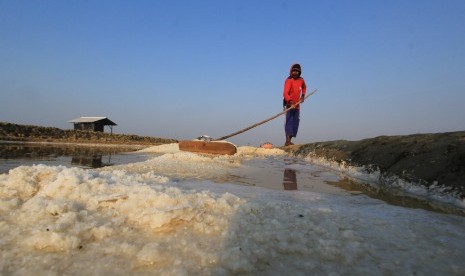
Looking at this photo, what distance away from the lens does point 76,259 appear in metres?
1.10

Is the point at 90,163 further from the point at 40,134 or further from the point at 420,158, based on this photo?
the point at 40,134

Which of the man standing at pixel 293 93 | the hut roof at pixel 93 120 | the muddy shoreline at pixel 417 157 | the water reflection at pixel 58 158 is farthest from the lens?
the hut roof at pixel 93 120

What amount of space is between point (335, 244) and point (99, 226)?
40.0 inches

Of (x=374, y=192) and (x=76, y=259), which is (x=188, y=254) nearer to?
(x=76, y=259)

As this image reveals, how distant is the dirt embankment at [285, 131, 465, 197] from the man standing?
5777 millimetres

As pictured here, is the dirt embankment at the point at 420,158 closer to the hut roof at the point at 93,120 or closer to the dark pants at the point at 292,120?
the dark pants at the point at 292,120

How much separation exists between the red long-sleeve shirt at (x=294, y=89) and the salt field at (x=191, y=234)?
Result: 9.11 meters

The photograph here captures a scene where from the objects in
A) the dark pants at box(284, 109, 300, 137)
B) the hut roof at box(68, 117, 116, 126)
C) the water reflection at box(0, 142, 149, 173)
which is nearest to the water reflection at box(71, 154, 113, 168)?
the water reflection at box(0, 142, 149, 173)

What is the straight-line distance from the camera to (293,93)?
10914 millimetres

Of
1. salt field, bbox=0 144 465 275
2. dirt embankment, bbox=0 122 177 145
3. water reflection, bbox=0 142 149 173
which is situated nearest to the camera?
salt field, bbox=0 144 465 275

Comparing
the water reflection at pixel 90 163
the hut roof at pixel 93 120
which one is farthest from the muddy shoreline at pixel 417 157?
the hut roof at pixel 93 120

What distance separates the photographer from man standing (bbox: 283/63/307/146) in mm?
10906

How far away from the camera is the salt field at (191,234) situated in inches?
43.8

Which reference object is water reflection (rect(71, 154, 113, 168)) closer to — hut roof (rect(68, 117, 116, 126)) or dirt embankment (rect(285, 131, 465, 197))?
dirt embankment (rect(285, 131, 465, 197))
